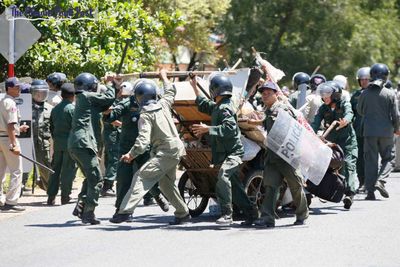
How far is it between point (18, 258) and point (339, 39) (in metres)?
30.8

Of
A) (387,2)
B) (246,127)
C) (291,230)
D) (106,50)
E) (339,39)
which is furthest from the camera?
(387,2)

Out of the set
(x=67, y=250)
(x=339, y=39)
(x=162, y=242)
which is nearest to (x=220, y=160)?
(x=162, y=242)

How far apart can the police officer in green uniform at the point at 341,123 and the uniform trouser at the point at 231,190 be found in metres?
2.39

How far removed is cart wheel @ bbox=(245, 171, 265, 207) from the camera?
14.3 metres

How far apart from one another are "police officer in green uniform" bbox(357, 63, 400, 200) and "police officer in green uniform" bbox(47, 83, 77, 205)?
4.51 meters

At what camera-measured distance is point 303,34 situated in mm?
41250

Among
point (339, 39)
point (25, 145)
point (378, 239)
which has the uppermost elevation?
point (378, 239)

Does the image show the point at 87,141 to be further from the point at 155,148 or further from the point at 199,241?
the point at 199,241

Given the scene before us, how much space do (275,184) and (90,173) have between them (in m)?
2.34

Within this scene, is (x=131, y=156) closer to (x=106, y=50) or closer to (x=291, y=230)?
(x=291, y=230)

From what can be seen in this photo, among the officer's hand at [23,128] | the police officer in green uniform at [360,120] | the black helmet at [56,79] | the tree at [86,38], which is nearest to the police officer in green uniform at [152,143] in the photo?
the officer's hand at [23,128]

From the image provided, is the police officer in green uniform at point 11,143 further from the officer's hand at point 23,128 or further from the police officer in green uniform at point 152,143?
the police officer in green uniform at point 152,143

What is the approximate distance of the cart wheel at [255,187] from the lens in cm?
1434

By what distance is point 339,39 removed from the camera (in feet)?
134
